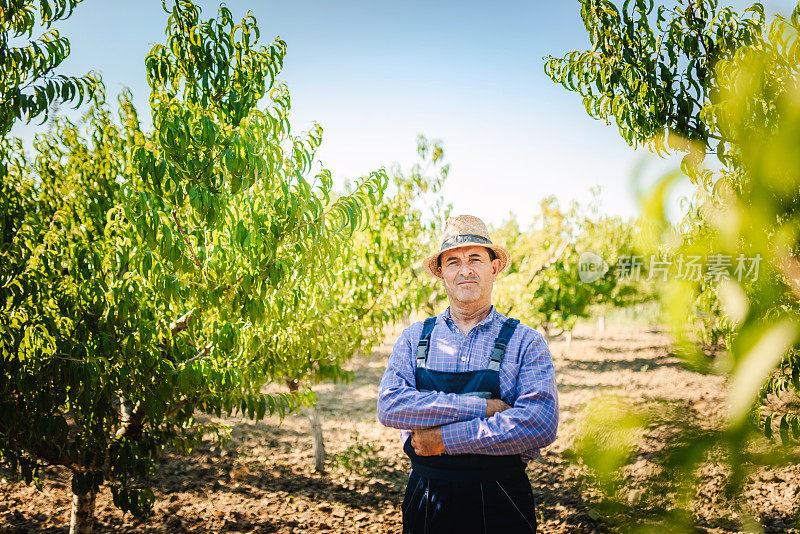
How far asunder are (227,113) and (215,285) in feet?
3.34

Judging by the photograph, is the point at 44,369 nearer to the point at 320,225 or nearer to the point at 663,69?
the point at 320,225

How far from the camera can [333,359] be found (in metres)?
5.45

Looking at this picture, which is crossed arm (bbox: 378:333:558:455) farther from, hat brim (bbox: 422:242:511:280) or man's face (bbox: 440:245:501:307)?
hat brim (bbox: 422:242:511:280)

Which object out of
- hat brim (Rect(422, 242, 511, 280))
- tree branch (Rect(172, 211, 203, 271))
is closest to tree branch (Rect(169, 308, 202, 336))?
tree branch (Rect(172, 211, 203, 271))

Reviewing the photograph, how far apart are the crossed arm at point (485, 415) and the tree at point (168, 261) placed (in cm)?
116

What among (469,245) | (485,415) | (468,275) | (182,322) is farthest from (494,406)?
(182,322)

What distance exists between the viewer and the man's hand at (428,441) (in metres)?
2.13

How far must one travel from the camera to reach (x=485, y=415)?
2117 millimetres

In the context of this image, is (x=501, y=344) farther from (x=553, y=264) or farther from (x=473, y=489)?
(x=553, y=264)

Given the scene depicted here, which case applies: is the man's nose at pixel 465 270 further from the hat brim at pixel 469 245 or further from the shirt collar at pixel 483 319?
the shirt collar at pixel 483 319

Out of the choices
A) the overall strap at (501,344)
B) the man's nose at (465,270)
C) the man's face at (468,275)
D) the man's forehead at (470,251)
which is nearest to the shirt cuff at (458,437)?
the overall strap at (501,344)

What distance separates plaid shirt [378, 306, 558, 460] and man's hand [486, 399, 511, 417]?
4 centimetres

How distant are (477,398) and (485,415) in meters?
0.08

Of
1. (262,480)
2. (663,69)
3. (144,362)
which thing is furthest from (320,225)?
(262,480)
